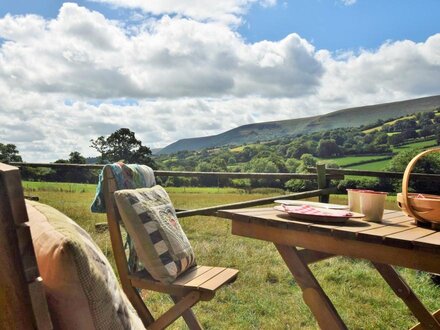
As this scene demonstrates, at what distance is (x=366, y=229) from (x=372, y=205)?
0.24 metres

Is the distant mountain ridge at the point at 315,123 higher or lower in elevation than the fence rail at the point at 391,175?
higher

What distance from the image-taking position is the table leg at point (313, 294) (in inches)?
65.7

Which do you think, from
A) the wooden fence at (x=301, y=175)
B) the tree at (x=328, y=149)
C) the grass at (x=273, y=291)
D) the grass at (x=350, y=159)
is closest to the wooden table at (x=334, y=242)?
the grass at (x=273, y=291)

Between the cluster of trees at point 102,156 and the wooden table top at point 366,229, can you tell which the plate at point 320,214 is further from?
the cluster of trees at point 102,156

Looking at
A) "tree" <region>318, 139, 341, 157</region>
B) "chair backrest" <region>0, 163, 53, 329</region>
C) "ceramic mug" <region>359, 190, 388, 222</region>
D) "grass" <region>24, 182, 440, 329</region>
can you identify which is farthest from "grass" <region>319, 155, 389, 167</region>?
"chair backrest" <region>0, 163, 53, 329</region>

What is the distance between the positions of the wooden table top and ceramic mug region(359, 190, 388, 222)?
4cm

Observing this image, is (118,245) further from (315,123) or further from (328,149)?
(315,123)

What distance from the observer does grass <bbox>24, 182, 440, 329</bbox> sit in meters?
2.75

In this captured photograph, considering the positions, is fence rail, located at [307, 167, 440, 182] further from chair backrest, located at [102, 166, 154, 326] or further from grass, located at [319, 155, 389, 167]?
grass, located at [319, 155, 389, 167]

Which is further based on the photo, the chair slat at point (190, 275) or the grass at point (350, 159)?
the grass at point (350, 159)

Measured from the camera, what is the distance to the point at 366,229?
1.58 m

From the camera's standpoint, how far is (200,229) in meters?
5.36

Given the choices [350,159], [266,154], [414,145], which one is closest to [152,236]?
[266,154]

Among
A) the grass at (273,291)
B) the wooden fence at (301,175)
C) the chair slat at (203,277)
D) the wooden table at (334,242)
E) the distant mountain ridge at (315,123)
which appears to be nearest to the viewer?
the wooden table at (334,242)
